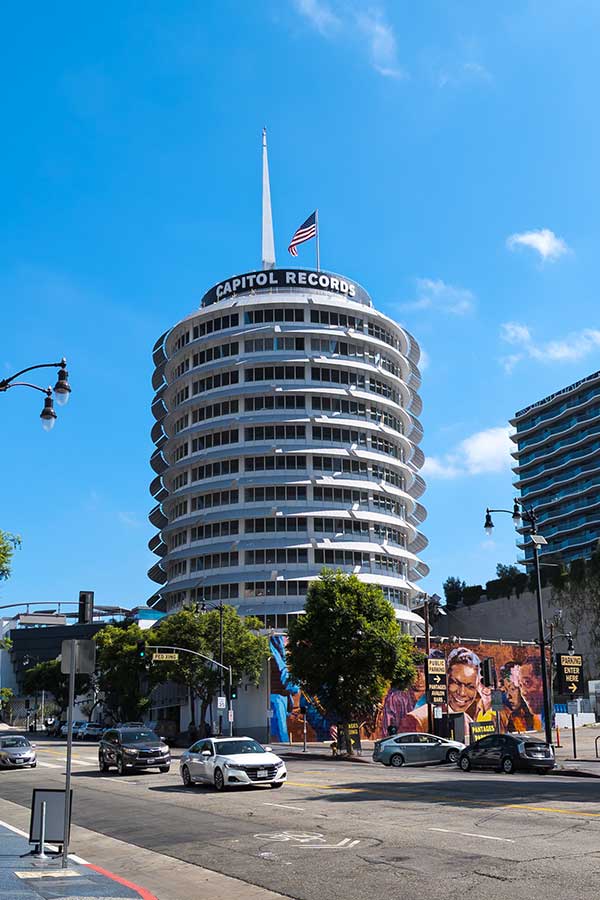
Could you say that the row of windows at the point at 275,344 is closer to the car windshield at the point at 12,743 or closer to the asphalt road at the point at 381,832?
the car windshield at the point at 12,743

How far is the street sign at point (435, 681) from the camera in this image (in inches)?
2183

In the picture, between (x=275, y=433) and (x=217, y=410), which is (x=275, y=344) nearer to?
(x=217, y=410)

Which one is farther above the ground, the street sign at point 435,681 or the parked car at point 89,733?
the street sign at point 435,681

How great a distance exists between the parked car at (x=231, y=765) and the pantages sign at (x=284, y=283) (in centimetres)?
7101

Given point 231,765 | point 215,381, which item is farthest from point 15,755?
point 215,381

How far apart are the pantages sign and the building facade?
0.48ft

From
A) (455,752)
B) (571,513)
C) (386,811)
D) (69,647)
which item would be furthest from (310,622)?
(571,513)

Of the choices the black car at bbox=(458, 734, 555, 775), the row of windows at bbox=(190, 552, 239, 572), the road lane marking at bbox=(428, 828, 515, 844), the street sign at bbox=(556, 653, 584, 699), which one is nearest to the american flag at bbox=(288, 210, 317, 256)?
the row of windows at bbox=(190, 552, 239, 572)

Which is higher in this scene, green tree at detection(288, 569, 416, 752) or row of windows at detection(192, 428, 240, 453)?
row of windows at detection(192, 428, 240, 453)

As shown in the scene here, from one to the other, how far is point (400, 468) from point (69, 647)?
8064cm

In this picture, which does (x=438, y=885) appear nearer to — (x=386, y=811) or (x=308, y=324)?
(x=386, y=811)

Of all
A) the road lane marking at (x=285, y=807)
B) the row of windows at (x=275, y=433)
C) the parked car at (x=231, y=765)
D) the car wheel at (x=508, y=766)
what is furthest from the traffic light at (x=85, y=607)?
the row of windows at (x=275, y=433)

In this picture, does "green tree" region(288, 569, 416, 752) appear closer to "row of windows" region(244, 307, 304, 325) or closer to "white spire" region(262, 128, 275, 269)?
"row of windows" region(244, 307, 304, 325)

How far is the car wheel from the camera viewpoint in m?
33.8
